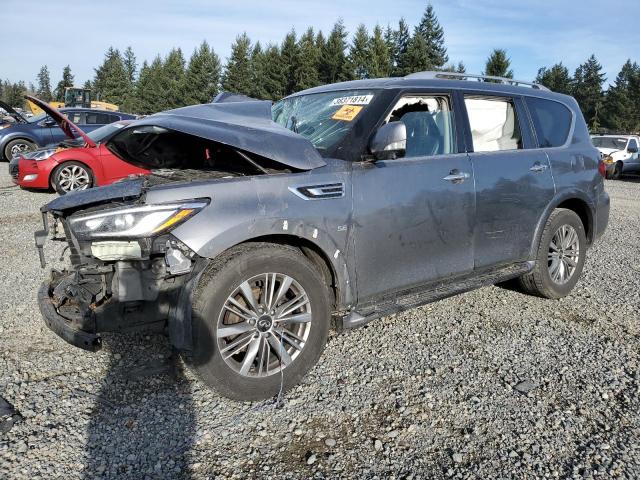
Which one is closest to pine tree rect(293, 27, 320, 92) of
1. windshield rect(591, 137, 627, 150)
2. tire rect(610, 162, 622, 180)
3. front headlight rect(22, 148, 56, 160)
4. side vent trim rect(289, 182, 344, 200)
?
windshield rect(591, 137, 627, 150)

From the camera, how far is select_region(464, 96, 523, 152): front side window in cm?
402

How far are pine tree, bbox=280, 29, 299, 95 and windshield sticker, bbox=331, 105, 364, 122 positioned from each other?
50.4 meters

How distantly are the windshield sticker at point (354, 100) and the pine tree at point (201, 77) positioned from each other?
57312 mm

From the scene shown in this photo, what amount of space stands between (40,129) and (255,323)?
1451 cm

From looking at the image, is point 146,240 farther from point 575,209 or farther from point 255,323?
point 575,209

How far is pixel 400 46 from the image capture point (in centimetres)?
5488

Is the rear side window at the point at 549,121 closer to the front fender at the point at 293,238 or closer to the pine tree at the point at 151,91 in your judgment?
the front fender at the point at 293,238

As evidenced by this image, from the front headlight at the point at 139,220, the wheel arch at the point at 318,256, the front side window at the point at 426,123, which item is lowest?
the wheel arch at the point at 318,256

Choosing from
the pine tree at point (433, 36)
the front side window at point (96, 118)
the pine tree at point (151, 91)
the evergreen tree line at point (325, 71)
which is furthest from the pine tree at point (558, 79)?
the front side window at point (96, 118)

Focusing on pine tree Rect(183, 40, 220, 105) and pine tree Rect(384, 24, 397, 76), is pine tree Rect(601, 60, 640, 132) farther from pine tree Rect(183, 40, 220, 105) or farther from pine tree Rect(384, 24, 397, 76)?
pine tree Rect(183, 40, 220, 105)

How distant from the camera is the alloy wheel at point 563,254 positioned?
4.65 metres

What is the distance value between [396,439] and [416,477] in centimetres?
30

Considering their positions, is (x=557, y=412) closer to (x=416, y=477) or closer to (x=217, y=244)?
(x=416, y=477)

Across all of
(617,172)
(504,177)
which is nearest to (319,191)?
(504,177)
